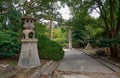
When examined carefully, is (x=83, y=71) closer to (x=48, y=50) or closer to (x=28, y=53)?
(x=28, y=53)

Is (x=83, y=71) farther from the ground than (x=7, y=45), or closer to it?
closer to it

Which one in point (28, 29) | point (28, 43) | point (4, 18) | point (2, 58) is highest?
point (4, 18)

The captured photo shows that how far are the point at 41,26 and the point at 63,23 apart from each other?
7.38 feet

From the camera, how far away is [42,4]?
651 inches

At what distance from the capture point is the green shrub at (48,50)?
43.9 ft

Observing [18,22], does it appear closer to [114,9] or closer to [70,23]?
[70,23]

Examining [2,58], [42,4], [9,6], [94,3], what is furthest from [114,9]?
[2,58]

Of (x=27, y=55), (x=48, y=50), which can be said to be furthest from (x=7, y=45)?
(x=48, y=50)

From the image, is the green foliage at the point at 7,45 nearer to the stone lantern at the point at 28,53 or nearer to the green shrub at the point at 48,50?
the stone lantern at the point at 28,53

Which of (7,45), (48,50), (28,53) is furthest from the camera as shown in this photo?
(48,50)

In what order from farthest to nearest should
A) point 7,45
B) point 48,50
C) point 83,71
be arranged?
point 48,50 < point 7,45 < point 83,71

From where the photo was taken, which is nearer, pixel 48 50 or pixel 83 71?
pixel 83 71

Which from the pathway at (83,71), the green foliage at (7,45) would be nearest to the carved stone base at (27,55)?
the green foliage at (7,45)

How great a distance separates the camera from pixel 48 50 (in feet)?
44.1
